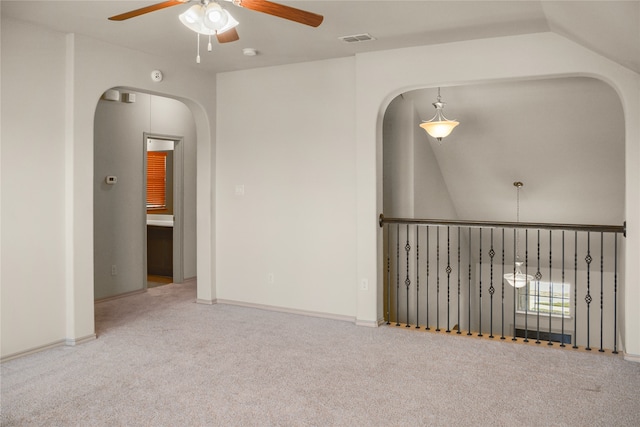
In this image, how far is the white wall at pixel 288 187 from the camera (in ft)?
16.4

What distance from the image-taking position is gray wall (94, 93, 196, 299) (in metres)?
5.81

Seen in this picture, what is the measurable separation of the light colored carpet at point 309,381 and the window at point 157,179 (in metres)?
3.10

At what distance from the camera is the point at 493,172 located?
6766 mm

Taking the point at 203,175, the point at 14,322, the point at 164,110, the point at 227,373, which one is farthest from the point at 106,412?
the point at 164,110

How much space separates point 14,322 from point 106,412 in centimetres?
147

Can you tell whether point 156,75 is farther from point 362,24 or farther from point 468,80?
point 468,80

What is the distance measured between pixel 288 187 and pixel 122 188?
86.8 inches

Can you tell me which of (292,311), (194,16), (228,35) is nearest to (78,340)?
(292,311)

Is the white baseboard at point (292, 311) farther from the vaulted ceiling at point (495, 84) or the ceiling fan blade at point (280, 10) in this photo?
the ceiling fan blade at point (280, 10)

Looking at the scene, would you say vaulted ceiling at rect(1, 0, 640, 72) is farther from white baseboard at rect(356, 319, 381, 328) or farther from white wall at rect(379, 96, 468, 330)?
white baseboard at rect(356, 319, 381, 328)

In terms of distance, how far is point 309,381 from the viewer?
3424 millimetres

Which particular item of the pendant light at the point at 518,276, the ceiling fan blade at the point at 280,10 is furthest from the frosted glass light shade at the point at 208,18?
the pendant light at the point at 518,276

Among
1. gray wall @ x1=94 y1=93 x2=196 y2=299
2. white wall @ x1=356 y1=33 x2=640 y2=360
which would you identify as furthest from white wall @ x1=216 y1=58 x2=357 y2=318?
gray wall @ x1=94 y1=93 x2=196 y2=299

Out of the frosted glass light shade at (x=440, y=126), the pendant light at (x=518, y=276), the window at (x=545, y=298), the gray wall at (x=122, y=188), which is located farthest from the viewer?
the window at (x=545, y=298)
